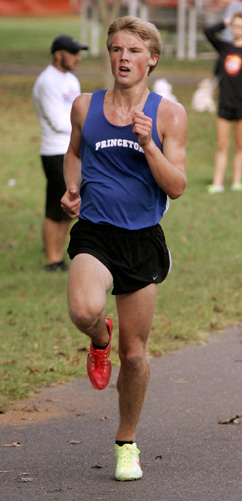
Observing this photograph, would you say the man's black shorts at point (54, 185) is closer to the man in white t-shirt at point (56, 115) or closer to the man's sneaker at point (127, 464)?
the man in white t-shirt at point (56, 115)

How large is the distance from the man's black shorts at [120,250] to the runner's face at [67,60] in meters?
5.66

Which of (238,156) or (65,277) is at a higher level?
(65,277)

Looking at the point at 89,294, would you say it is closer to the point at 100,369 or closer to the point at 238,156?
the point at 100,369

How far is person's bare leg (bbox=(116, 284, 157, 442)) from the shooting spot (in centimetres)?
473

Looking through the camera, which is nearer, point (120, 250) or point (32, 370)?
point (120, 250)

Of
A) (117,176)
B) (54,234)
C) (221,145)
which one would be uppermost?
(117,176)

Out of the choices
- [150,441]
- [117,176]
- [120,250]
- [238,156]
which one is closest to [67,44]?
[238,156]

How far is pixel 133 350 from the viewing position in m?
4.76

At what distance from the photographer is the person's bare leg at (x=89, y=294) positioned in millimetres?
4406

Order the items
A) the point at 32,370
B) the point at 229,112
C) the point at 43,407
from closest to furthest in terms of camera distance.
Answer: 1. the point at 43,407
2. the point at 32,370
3. the point at 229,112

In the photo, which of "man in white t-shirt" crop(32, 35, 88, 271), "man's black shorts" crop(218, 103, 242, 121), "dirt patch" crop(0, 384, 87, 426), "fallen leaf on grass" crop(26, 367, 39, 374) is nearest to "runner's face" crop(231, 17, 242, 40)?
"man's black shorts" crop(218, 103, 242, 121)

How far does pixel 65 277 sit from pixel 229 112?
15.9ft

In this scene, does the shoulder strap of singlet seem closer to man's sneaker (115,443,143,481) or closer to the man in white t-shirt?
man's sneaker (115,443,143,481)

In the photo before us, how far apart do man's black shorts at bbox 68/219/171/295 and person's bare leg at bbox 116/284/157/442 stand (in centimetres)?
7
